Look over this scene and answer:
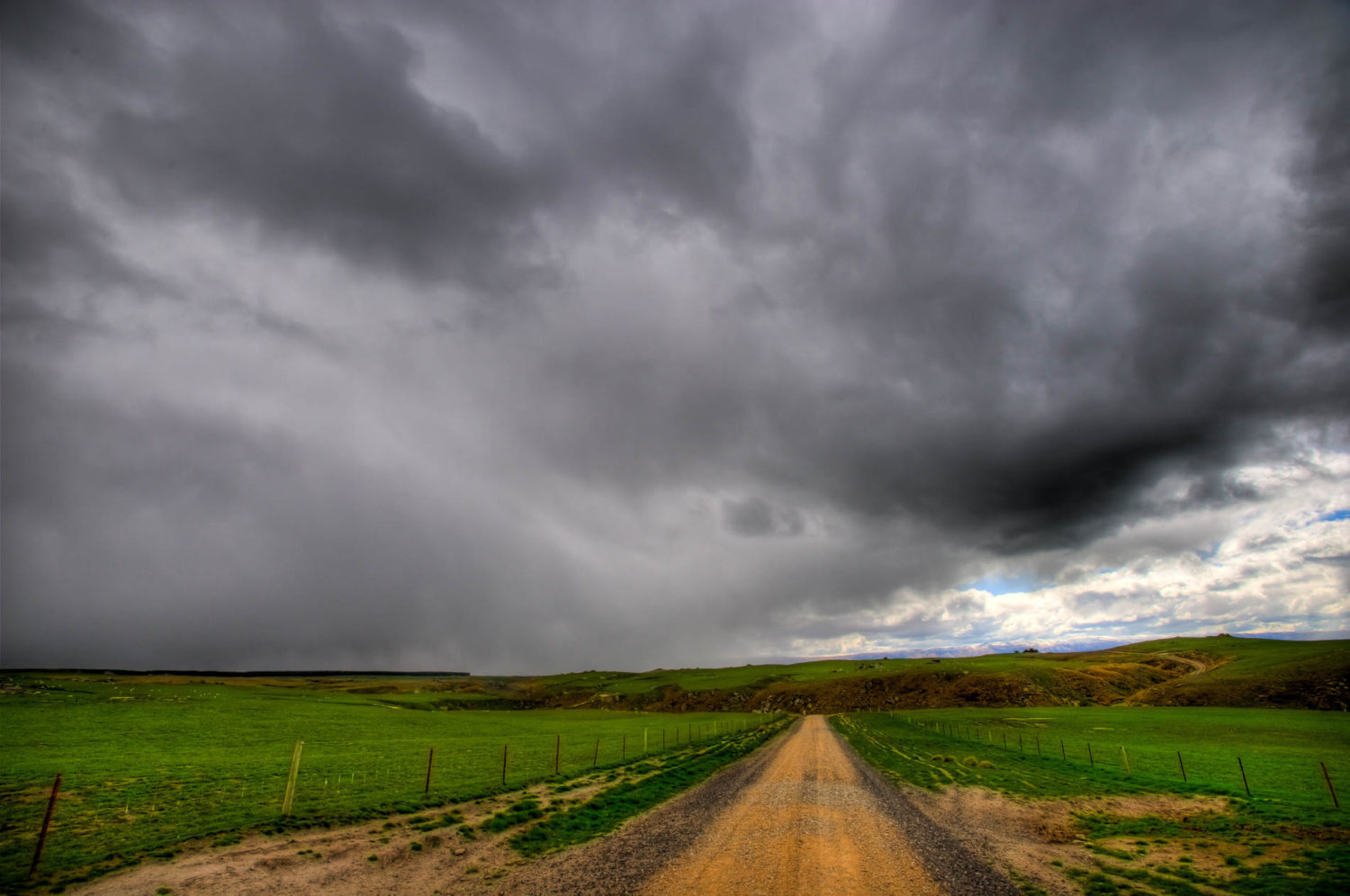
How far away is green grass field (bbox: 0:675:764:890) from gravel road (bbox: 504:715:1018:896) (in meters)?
10.00

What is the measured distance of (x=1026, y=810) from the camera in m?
24.3

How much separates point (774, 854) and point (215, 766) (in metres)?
34.7

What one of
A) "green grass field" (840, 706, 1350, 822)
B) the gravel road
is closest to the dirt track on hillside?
the gravel road

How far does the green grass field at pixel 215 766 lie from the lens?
18.9 m

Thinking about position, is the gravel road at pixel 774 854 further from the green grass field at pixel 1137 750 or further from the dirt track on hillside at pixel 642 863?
the green grass field at pixel 1137 750

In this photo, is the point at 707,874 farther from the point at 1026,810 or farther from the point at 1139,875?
the point at 1026,810

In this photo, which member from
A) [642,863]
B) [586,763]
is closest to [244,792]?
[586,763]

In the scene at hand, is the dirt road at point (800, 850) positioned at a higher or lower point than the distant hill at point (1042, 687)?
higher

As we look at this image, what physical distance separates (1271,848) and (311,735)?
6553 cm

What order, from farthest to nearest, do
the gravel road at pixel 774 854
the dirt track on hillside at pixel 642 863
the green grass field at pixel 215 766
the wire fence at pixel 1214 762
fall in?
the wire fence at pixel 1214 762 < the green grass field at pixel 215 766 < the gravel road at pixel 774 854 < the dirt track on hillside at pixel 642 863

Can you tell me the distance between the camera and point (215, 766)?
108 ft

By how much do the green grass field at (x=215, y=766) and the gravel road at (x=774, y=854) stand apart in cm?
1000

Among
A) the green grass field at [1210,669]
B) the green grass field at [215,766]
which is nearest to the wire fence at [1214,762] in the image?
the green grass field at [215,766]

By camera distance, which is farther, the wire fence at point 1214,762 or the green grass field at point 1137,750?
the green grass field at point 1137,750
